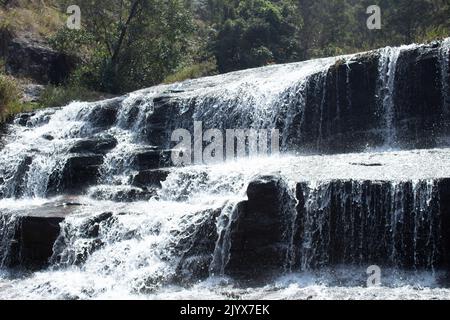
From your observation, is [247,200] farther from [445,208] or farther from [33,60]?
[33,60]

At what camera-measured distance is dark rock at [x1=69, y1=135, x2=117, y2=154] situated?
15.2m

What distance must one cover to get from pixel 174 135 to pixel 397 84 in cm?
592

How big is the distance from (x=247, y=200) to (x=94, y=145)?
610cm

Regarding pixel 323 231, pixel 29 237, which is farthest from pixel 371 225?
pixel 29 237

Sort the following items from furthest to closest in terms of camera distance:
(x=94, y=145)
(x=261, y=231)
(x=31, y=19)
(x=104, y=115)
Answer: (x=31, y=19) → (x=104, y=115) → (x=94, y=145) → (x=261, y=231)

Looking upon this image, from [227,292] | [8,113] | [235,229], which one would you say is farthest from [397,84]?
[8,113]

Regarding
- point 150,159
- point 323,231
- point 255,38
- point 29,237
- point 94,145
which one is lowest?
point 29,237

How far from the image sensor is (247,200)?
35.2 feet

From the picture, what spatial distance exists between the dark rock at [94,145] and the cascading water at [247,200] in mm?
40

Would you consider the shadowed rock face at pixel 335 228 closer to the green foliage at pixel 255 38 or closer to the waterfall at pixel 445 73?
the waterfall at pixel 445 73

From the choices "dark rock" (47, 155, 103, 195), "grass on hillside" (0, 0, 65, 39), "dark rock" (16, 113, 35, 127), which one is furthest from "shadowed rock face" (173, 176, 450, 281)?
"grass on hillside" (0, 0, 65, 39)

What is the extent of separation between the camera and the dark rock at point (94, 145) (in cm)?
1520

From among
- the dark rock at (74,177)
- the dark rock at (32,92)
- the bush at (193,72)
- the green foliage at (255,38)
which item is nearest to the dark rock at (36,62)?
the dark rock at (32,92)

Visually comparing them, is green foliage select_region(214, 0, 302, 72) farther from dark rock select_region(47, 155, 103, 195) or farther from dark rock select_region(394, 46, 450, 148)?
dark rock select_region(47, 155, 103, 195)
